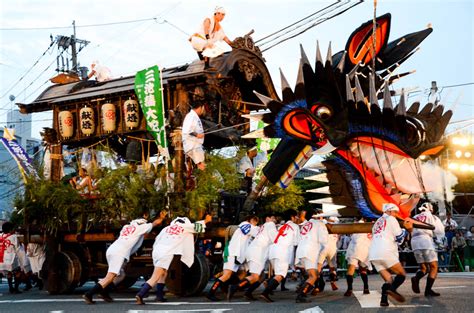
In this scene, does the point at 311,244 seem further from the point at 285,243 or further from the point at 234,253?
the point at 234,253

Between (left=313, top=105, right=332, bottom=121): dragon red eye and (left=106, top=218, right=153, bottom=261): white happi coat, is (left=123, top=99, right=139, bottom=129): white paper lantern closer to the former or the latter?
(left=106, top=218, right=153, bottom=261): white happi coat

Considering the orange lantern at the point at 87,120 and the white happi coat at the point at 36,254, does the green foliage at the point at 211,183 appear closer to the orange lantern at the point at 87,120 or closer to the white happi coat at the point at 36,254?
the orange lantern at the point at 87,120

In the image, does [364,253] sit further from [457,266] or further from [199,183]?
[457,266]

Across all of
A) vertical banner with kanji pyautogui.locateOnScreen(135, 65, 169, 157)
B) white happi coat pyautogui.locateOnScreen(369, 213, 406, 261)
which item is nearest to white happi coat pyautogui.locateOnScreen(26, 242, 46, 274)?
vertical banner with kanji pyautogui.locateOnScreen(135, 65, 169, 157)

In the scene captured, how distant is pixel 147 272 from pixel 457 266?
13.1 m

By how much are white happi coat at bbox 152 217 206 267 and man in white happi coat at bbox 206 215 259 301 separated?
1.93 feet

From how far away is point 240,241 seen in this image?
11.4 metres

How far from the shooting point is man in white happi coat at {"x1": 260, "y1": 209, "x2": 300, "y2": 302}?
10992 millimetres

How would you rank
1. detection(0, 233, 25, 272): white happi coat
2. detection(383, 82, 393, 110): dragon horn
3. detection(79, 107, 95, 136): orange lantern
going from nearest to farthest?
detection(383, 82, 393, 110): dragon horn < detection(79, 107, 95, 136): orange lantern < detection(0, 233, 25, 272): white happi coat

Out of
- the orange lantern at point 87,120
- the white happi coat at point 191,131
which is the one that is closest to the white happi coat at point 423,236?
the white happi coat at point 191,131

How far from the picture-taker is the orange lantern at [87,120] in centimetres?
1478

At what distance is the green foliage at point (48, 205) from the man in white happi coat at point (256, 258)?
371 centimetres

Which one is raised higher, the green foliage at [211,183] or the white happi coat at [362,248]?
the green foliage at [211,183]

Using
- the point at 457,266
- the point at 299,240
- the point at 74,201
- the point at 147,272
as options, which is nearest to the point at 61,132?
the point at 74,201
